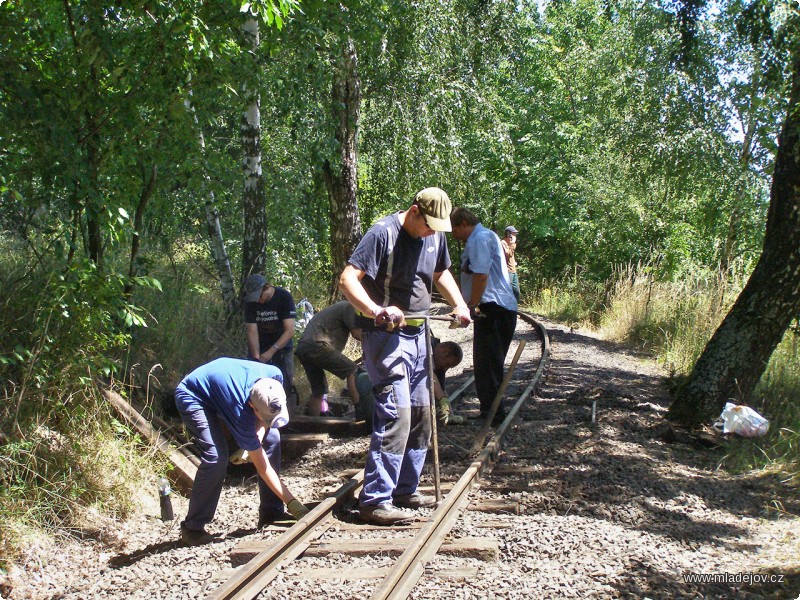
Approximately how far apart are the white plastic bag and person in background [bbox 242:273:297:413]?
14.3 ft

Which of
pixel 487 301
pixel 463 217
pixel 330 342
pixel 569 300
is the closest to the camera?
pixel 463 217

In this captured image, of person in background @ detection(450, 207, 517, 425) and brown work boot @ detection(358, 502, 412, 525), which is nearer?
brown work boot @ detection(358, 502, 412, 525)

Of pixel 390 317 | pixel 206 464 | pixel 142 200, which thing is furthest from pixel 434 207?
pixel 142 200

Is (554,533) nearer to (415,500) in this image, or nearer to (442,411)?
(415,500)

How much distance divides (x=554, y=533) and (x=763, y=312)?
13.5ft

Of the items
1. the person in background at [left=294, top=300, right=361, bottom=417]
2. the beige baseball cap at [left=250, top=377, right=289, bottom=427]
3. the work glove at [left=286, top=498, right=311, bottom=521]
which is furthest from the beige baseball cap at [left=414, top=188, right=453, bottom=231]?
the person in background at [left=294, top=300, right=361, bottom=417]

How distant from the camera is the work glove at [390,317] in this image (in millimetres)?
4840

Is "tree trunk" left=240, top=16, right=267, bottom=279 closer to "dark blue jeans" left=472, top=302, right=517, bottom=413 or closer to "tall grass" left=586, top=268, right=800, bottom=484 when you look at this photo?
"dark blue jeans" left=472, top=302, right=517, bottom=413

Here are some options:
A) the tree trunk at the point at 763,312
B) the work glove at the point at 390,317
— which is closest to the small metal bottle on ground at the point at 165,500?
the work glove at the point at 390,317

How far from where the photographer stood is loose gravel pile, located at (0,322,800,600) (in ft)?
13.6

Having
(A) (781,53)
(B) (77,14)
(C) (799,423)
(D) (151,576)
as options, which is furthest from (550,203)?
(D) (151,576)

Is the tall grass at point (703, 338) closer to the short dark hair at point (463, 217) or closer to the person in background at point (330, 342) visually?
the short dark hair at point (463, 217)

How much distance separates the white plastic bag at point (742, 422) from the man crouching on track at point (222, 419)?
423 cm

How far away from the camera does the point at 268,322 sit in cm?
823
